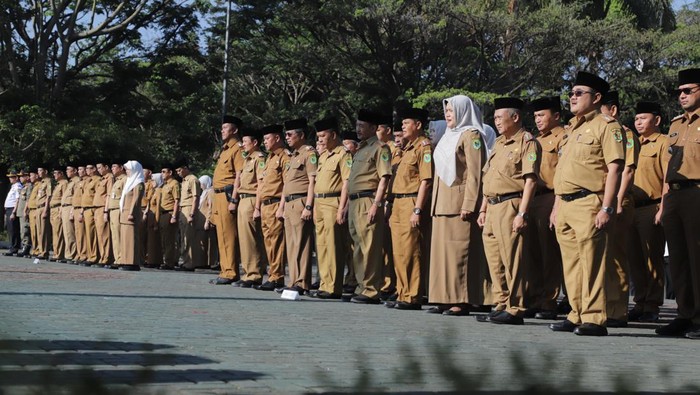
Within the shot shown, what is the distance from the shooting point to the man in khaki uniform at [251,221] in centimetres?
1382

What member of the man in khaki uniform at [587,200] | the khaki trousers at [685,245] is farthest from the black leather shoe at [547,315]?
the man in khaki uniform at [587,200]

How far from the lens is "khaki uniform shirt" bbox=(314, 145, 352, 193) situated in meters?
12.3

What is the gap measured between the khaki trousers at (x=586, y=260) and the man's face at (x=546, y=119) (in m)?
2.20

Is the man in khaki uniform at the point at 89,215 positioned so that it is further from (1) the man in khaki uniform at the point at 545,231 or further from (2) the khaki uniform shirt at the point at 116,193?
(1) the man in khaki uniform at the point at 545,231

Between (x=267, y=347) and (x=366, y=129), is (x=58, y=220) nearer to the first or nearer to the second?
(x=366, y=129)

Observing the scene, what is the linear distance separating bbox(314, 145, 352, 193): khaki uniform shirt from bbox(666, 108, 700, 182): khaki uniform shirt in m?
4.19

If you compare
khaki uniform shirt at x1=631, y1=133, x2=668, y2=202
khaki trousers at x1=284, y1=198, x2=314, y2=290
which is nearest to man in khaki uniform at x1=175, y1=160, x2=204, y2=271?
khaki trousers at x1=284, y1=198, x2=314, y2=290

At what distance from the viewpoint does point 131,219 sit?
19062 mm

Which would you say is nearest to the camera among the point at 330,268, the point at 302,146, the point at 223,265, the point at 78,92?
the point at 330,268

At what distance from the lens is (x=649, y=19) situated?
3941cm

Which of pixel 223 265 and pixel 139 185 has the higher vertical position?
pixel 139 185

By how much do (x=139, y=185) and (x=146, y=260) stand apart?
11.9ft

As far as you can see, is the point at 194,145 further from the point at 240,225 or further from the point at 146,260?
the point at 240,225

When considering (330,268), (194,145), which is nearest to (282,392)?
(330,268)
